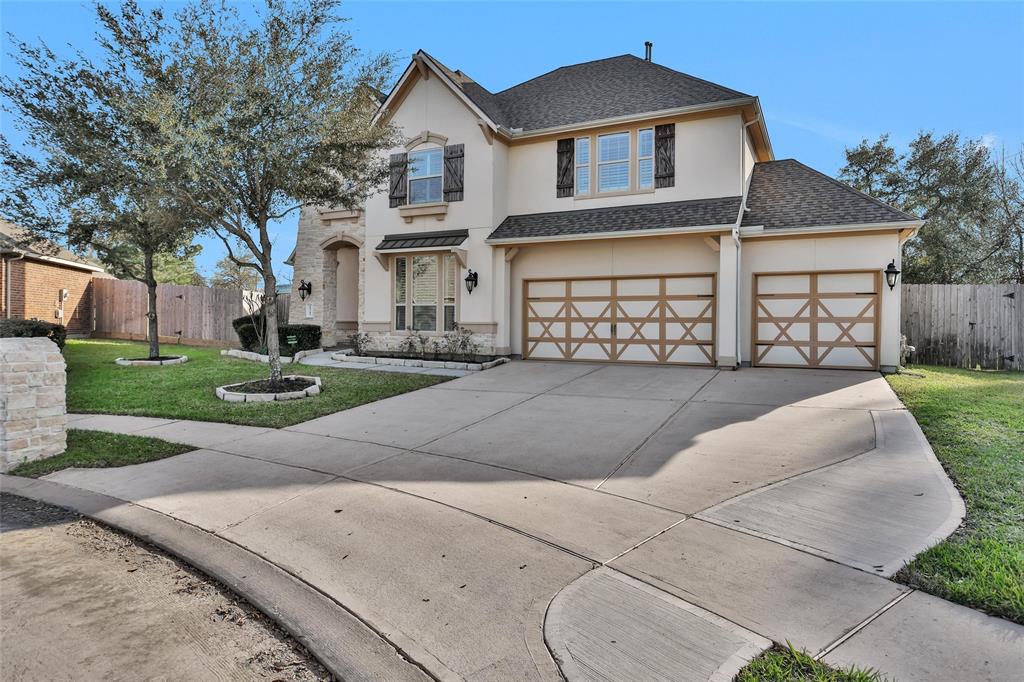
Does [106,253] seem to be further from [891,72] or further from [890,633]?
[891,72]

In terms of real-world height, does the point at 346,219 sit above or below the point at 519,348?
above

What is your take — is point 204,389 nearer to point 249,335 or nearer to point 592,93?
point 249,335

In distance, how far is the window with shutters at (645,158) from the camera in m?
13.6

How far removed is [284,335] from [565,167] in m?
9.16

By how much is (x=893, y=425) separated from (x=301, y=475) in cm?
706

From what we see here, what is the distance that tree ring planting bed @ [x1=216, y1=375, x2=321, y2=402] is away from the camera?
936cm

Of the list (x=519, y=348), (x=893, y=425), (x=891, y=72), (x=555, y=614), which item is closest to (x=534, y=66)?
(x=519, y=348)

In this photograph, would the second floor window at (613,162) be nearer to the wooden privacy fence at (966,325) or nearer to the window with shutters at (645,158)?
the window with shutters at (645,158)

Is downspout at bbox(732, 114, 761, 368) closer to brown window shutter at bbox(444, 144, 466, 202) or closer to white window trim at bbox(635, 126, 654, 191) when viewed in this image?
white window trim at bbox(635, 126, 654, 191)

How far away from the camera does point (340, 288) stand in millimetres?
17938

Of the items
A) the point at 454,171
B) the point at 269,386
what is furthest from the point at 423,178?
the point at 269,386

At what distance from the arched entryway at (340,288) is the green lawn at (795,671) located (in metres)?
16.4

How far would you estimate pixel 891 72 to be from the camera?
17.2 m

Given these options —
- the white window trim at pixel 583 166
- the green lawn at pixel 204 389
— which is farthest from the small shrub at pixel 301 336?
the white window trim at pixel 583 166
